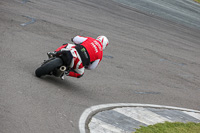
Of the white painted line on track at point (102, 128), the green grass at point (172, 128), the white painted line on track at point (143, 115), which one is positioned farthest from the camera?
the white painted line on track at point (143, 115)

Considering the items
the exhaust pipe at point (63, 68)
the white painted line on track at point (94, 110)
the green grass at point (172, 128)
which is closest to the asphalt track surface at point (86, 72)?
the white painted line on track at point (94, 110)

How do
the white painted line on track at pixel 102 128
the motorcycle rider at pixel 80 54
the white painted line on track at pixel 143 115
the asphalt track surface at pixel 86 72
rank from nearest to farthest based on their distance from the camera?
1. the white painted line on track at pixel 102 128
2. the asphalt track surface at pixel 86 72
3. the white painted line on track at pixel 143 115
4. the motorcycle rider at pixel 80 54

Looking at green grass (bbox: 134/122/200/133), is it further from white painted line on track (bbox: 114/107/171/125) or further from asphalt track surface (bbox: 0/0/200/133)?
asphalt track surface (bbox: 0/0/200/133)

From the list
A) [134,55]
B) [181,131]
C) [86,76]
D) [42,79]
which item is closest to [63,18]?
[134,55]

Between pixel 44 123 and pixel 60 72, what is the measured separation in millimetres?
2074

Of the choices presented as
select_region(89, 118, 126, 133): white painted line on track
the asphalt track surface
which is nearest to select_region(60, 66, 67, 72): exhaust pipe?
the asphalt track surface

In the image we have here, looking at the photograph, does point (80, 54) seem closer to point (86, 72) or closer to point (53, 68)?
point (53, 68)

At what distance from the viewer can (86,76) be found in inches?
362

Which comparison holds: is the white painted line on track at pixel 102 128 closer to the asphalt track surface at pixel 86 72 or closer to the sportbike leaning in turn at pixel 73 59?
the asphalt track surface at pixel 86 72

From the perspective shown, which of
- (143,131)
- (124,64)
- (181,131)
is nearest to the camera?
(143,131)

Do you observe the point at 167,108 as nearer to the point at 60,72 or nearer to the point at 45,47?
the point at 60,72

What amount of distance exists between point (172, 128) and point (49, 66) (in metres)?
2.79

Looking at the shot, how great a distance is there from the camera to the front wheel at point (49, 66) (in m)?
7.40

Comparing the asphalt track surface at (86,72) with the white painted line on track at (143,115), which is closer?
the asphalt track surface at (86,72)
